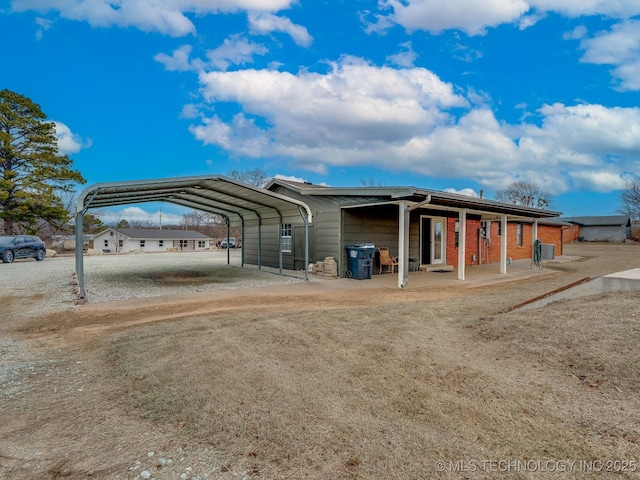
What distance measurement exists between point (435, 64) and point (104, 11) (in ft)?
40.7

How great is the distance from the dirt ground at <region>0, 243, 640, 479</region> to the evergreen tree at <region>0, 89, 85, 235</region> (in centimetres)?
2384

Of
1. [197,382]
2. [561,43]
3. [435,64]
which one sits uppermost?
[435,64]

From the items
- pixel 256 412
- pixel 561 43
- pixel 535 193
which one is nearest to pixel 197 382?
pixel 256 412

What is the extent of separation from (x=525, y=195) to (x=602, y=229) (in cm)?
1141

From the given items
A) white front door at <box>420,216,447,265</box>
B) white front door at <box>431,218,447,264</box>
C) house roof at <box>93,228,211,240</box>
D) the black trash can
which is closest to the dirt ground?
the black trash can

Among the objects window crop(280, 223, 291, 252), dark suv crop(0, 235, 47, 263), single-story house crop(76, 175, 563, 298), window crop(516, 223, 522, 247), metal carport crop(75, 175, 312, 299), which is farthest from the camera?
window crop(516, 223, 522, 247)

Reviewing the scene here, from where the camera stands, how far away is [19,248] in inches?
739

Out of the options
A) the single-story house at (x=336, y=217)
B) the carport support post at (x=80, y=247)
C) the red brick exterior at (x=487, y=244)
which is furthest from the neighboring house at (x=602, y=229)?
the carport support post at (x=80, y=247)

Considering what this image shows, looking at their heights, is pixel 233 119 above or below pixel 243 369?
above

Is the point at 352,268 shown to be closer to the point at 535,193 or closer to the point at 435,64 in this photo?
the point at 435,64

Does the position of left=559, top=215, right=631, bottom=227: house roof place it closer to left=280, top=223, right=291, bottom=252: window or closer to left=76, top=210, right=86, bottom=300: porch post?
left=280, top=223, right=291, bottom=252: window

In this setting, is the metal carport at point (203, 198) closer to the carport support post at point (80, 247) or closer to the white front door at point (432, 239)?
the carport support post at point (80, 247)

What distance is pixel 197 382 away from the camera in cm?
336

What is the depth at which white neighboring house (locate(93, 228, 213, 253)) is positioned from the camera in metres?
47.2
